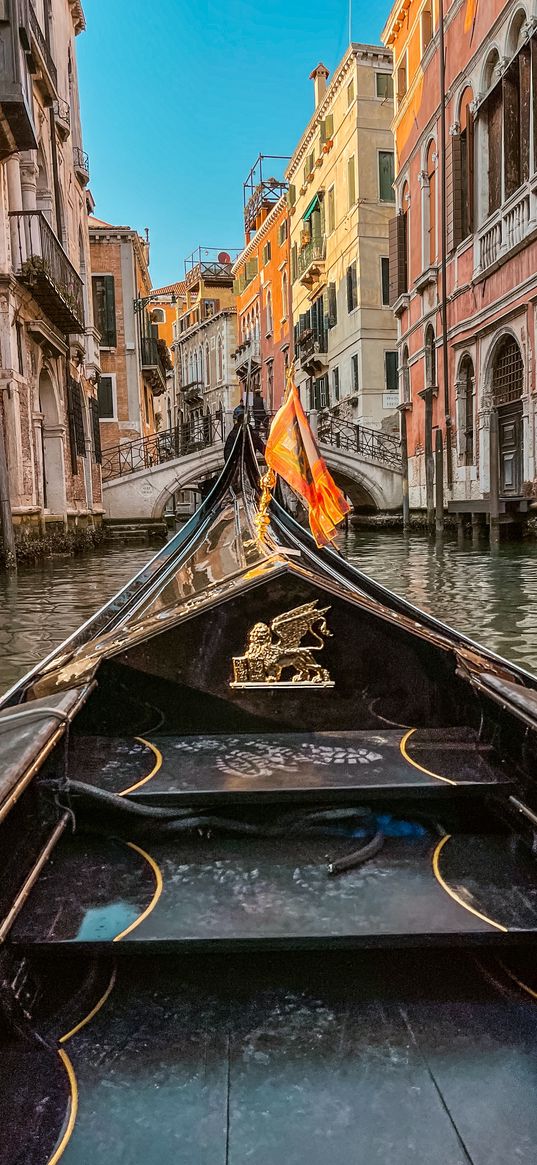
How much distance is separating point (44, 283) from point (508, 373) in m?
4.48

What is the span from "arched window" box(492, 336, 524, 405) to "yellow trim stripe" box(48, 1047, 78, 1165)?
315 inches

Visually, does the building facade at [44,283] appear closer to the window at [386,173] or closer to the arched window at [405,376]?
the arched window at [405,376]

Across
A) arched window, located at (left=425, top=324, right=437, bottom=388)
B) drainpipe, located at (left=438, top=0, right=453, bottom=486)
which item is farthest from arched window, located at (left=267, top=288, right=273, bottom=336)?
drainpipe, located at (left=438, top=0, right=453, bottom=486)

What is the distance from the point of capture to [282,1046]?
31.1 inches

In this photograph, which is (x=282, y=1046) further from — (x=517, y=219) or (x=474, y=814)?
(x=517, y=219)

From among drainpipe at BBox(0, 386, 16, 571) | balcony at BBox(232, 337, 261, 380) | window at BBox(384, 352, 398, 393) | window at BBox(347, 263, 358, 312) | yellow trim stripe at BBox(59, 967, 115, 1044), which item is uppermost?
balcony at BBox(232, 337, 261, 380)

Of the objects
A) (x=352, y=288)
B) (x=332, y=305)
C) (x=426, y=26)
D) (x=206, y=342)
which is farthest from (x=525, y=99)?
(x=206, y=342)

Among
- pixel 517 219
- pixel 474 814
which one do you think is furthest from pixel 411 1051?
pixel 517 219

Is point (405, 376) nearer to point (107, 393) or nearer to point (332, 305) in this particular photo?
point (332, 305)

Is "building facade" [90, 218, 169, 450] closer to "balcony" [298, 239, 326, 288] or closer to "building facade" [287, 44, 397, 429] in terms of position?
"balcony" [298, 239, 326, 288]

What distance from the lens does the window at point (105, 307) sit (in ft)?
51.0

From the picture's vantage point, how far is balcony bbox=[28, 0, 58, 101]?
21.9 ft

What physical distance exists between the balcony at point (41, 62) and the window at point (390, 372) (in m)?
7.19

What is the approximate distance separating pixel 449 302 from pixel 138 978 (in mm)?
9667
